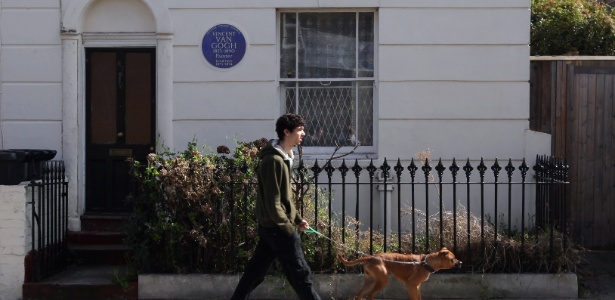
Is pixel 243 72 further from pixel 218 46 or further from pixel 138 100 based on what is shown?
pixel 138 100

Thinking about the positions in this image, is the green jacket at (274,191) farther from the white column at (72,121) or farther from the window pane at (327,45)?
the white column at (72,121)

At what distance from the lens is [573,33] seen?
1306 centimetres

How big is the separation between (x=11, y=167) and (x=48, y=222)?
83 centimetres

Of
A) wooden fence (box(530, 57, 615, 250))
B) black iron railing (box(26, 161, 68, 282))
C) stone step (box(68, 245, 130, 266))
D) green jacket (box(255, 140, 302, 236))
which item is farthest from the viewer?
wooden fence (box(530, 57, 615, 250))

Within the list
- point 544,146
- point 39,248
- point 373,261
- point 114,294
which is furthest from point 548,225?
point 39,248

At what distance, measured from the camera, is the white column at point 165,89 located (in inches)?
401

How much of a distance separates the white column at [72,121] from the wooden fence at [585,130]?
5.56 m

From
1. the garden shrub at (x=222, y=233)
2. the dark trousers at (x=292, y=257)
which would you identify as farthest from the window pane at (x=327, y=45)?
the dark trousers at (x=292, y=257)

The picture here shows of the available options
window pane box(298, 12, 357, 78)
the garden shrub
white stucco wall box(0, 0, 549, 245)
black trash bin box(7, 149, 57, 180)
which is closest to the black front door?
white stucco wall box(0, 0, 549, 245)

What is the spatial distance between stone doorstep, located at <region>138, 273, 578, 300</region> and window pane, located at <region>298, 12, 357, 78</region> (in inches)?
114

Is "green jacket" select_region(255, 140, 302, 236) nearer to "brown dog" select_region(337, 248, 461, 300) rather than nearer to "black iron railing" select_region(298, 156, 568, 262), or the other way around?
"brown dog" select_region(337, 248, 461, 300)

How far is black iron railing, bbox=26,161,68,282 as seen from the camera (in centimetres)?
873

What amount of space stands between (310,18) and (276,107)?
115cm

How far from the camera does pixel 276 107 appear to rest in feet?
33.7
